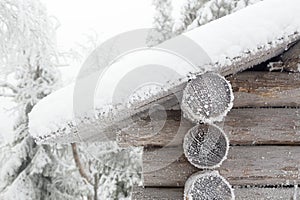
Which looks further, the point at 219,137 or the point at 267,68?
the point at 267,68

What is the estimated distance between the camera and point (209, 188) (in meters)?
1.92

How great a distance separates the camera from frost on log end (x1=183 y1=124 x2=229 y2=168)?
1.93 meters

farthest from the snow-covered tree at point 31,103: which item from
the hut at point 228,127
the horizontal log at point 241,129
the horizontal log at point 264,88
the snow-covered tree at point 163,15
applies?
the horizontal log at point 264,88

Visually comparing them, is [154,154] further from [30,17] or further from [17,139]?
[17,139]

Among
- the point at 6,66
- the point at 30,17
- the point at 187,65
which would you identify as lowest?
the point at 6,66

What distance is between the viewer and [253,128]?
7.04 feet

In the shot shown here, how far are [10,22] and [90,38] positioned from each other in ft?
11.9

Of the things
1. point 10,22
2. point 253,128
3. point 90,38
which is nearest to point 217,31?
point 253,128

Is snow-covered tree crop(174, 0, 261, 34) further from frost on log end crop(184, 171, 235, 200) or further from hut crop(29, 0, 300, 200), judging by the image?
frost on log end crop(184, 171, 235, 200)

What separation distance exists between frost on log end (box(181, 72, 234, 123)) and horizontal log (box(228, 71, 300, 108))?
0.90 ft

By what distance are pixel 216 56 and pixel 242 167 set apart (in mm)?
654

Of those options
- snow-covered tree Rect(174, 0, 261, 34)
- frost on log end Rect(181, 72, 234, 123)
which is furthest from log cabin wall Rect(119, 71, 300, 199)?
snow-covered tree Rect(174, 0, 261, 34)

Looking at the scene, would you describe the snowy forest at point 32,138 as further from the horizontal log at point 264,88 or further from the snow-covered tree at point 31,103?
the horizontal log at point 264,88

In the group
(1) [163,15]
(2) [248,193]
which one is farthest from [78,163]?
(2) [248,193]
